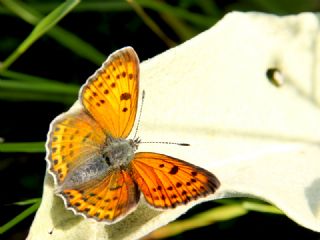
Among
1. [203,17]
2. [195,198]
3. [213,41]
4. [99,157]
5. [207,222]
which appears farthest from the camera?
[203,17]

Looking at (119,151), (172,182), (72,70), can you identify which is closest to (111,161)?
(119,151)

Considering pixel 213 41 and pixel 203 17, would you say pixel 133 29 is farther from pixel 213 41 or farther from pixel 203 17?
pixel 213 41

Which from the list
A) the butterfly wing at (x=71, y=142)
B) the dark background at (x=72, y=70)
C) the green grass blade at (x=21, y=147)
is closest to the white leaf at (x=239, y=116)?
the butterfly wing at (x=71, y=142)

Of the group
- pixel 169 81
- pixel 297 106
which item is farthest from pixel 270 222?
pixel 169 81

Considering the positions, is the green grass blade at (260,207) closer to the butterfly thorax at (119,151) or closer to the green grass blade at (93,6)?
the butterfly thorax at (119,151)

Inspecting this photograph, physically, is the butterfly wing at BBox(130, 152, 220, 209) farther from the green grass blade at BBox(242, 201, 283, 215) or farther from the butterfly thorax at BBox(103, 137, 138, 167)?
the green grass blade at BBox(242, 201, 283, 215)

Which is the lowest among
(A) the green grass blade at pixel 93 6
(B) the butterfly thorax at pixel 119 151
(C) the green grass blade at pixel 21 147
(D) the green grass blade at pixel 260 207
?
(D) the green grass blade at pixel 260 207
